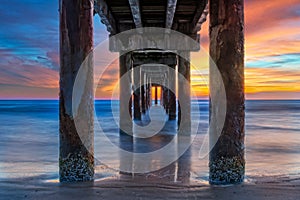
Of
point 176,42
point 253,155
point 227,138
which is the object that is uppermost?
point 176,42

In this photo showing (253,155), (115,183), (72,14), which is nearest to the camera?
(72,14)

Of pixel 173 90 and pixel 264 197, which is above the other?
pixel 173 90

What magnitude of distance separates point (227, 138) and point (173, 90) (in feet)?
30.3

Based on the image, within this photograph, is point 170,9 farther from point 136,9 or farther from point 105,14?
point 105,14

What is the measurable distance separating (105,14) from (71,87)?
3.51 meters

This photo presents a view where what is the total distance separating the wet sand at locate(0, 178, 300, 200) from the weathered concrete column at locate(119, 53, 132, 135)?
516 centimetres

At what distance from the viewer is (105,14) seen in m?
6.64

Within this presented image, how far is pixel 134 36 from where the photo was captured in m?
8.28

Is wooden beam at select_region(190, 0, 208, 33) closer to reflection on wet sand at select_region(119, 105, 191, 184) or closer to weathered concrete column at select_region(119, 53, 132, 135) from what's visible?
weathered concrete column at select_region(119, 53, 132, 135)

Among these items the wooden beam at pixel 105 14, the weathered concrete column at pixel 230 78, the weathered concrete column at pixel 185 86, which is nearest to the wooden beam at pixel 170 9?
the wooden beam at pixel 105 14

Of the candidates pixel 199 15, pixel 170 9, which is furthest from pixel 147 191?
pixel 199 15

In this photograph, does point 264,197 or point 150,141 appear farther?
point 150,141

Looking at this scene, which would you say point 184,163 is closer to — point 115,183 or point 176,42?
point 115,183

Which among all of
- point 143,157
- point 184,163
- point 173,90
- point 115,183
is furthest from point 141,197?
point 173,90
